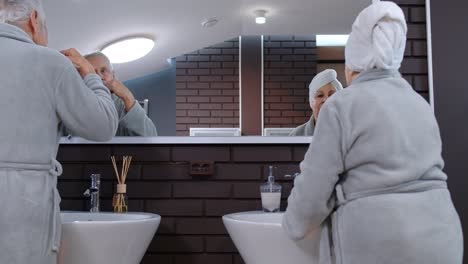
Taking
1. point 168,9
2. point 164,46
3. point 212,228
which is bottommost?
point 212,228

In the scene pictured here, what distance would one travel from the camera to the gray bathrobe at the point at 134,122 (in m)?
2.10

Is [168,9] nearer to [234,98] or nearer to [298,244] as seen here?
[234,98]

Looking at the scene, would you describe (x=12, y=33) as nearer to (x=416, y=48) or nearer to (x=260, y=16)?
(x=260, y=16)

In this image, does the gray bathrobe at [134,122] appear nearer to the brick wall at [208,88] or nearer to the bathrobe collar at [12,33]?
the brick wall at [208,88]

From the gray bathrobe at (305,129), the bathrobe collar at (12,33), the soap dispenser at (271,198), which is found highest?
the bathrobe collar at (12,33)

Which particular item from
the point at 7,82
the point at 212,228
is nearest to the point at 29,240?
the point at 7,82

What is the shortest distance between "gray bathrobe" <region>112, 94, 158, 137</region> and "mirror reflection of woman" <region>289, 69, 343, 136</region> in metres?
0.63

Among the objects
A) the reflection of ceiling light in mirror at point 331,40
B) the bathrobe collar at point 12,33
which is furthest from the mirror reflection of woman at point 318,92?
the bathrobe collar at point 12,33

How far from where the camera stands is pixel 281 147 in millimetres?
2088

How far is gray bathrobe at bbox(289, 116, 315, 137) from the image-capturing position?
2.08 metres

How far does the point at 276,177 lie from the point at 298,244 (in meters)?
0.67

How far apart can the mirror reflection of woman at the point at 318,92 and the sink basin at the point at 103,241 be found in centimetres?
81

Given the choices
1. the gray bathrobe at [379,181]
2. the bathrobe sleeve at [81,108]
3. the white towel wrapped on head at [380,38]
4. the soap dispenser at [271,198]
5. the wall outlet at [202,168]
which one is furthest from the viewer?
the wall outlet at [202,168]

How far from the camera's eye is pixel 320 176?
1264 millimetres
